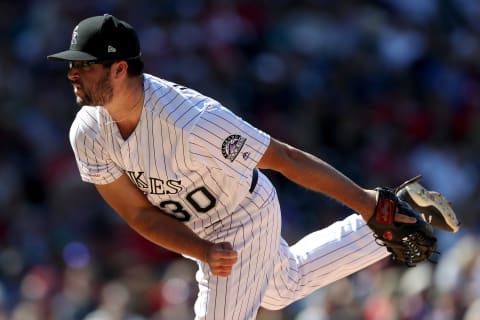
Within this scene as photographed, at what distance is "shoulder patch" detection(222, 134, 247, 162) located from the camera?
203 inches

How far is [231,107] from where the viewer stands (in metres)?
11.2

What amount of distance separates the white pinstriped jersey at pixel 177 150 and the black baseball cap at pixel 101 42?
0.27m

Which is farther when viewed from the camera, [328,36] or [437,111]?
[328,36]

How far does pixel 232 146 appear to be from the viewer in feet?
17.0

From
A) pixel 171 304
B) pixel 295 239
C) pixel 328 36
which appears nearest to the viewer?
pixel 171 304

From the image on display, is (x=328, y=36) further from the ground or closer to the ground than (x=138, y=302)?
further from the ground

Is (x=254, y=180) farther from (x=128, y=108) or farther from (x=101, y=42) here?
(x=101, y=42)

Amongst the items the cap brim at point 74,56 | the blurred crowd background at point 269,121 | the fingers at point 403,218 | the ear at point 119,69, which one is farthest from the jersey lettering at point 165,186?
the blurred crowd background at point 269,121

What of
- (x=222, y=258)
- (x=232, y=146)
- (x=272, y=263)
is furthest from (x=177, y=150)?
(x=272, y=263)

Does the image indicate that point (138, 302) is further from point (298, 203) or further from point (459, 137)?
point (459, 137)

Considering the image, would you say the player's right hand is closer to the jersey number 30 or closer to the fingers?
the jersey number 30

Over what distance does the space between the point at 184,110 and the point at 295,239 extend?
4.80 meters

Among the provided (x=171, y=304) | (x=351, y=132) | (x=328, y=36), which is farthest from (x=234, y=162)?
(x=328, y=36)

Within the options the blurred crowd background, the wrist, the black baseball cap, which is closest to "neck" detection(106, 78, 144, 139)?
the black baseball cap
